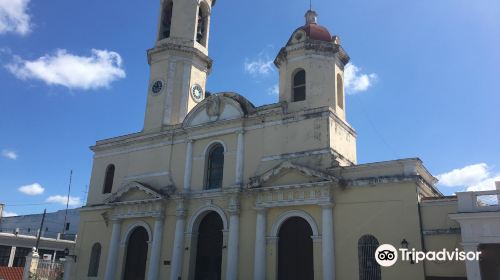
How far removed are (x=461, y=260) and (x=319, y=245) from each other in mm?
5030

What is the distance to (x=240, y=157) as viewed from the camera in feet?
68.6

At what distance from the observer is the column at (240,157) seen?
20469mm

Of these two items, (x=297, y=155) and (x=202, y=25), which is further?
(x=202, y=25)

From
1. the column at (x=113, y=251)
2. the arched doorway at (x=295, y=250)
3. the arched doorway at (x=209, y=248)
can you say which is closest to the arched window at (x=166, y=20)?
the column at (x=113, y=251)

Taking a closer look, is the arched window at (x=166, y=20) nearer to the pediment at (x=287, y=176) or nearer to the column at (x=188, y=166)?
the column at (x=188, y=166)

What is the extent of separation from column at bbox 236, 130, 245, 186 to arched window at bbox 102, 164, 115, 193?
908 cm

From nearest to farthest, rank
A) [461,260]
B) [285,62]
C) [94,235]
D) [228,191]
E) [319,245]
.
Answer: [461,260] → [319,245] → [228,191] → [285,62] → [94,235]

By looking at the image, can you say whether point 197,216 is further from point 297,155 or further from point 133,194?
point 297,155

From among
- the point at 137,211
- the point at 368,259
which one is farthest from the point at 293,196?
the point at 137,211

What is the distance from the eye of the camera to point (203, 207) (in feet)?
69.6

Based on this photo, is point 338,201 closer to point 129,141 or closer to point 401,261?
point 401,261

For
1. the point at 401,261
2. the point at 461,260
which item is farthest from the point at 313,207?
the point at 461,260

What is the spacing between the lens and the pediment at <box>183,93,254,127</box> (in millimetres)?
21781

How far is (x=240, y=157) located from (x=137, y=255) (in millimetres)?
7718
